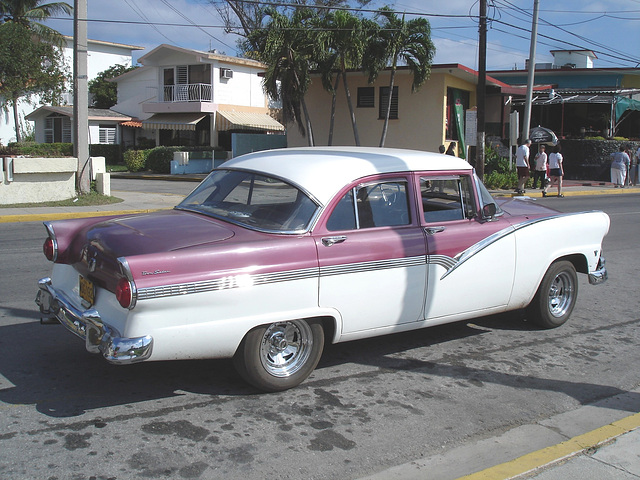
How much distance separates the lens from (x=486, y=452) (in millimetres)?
3980

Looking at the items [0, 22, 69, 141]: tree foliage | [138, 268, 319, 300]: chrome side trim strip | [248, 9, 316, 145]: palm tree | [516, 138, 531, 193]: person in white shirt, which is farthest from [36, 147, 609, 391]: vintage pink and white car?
[0, 22, 69, 141]: tree foliage

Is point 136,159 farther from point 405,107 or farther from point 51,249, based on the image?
point 51,249

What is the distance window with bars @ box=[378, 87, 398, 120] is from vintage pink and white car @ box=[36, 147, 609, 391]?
78.4 ft

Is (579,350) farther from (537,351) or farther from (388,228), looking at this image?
(388,228)

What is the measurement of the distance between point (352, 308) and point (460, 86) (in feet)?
88.4

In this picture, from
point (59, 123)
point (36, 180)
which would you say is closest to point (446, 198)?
point (36, 180)

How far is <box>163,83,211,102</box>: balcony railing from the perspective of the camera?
37656mm

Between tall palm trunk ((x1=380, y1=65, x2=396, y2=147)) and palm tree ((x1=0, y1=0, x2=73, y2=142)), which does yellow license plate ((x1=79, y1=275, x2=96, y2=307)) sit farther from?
palm tree ((x1=0, y1=0, x2=73, y2=142))

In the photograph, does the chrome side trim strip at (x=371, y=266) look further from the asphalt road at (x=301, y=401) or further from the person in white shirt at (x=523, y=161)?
the person in white shirt at (x=523, y=161)

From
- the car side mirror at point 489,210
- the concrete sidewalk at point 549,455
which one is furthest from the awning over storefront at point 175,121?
the concrete sidewalk at point 549,455

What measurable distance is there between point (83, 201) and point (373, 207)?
13878mm

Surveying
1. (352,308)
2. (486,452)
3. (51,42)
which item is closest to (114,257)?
(352,308)

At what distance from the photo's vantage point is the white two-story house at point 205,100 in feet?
123

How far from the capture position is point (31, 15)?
4319cm
